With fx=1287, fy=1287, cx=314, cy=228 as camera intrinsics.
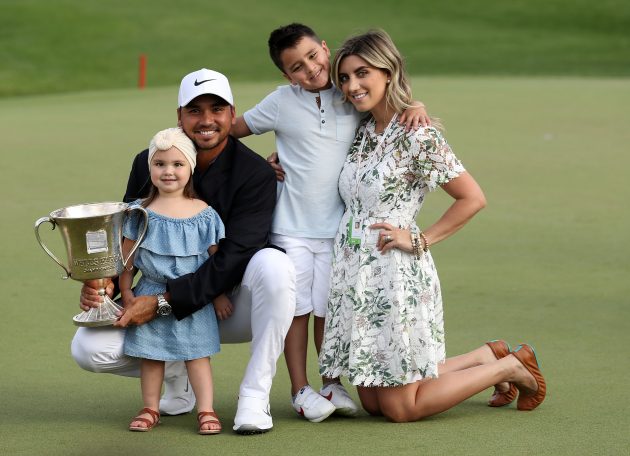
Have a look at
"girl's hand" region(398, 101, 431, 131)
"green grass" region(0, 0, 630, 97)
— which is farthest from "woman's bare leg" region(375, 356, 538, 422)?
"green grass" region(0, 0, 630, 97)

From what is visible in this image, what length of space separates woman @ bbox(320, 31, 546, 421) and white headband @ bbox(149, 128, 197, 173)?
0.60 m

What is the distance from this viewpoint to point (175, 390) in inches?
198

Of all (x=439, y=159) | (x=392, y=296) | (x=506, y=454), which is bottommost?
(x=506, y=454)

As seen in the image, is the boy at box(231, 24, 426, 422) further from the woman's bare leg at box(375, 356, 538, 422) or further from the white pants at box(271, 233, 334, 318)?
the woman's bare leg at box(375, 356, 538, 422)

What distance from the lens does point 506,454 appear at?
4.38 m

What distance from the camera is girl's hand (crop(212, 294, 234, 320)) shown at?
482 centimetres

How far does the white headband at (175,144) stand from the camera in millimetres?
4691

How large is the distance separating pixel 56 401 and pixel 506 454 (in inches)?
74.2

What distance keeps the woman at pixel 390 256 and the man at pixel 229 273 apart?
0.25 meters

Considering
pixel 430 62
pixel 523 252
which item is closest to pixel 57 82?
pixel 430 62

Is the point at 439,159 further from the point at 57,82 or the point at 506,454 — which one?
the point at 57,82

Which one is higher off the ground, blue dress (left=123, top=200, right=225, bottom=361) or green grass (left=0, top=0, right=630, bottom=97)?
green grass (left=0, top=0, right=630, bottom=97)

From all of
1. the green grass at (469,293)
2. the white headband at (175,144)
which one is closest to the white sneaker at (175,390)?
the green grass at (469,293)

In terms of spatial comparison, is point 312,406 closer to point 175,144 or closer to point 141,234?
point 141,234
